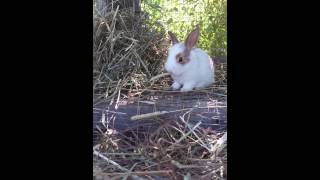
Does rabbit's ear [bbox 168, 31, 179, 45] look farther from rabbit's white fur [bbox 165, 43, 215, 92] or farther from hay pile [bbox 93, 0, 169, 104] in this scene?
hay pile [bbox 93, 0, 169, 104]

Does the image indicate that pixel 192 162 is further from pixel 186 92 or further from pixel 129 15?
pixel 129 15

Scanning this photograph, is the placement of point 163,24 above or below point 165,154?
above

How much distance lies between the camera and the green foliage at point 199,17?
9.75 feet

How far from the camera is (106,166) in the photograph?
2.67 metres

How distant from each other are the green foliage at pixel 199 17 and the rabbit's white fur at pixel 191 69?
0.06 m

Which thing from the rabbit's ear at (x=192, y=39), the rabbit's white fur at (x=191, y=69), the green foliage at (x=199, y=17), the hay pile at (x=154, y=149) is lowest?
the hay pile at (x=154, y=149)

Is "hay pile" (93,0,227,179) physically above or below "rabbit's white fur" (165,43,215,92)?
below

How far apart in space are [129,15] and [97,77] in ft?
1.42

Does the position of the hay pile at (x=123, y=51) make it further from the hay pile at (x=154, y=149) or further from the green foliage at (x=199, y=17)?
the green foliage at (x=199, y=17)

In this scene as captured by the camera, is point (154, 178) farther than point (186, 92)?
No

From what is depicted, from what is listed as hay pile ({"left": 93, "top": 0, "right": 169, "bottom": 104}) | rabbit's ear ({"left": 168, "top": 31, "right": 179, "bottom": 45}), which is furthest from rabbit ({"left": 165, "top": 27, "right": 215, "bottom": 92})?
hay pile ({"left": 93, "top": 0, "right": 169, "bottom": 104})

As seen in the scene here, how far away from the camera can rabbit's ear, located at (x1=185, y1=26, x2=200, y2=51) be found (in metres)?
2.95

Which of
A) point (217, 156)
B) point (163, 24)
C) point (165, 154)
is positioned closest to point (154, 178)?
point (165, 154)

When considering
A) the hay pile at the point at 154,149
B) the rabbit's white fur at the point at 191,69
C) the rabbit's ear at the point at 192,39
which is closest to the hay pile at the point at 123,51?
the hay pile at the point at 154,149
